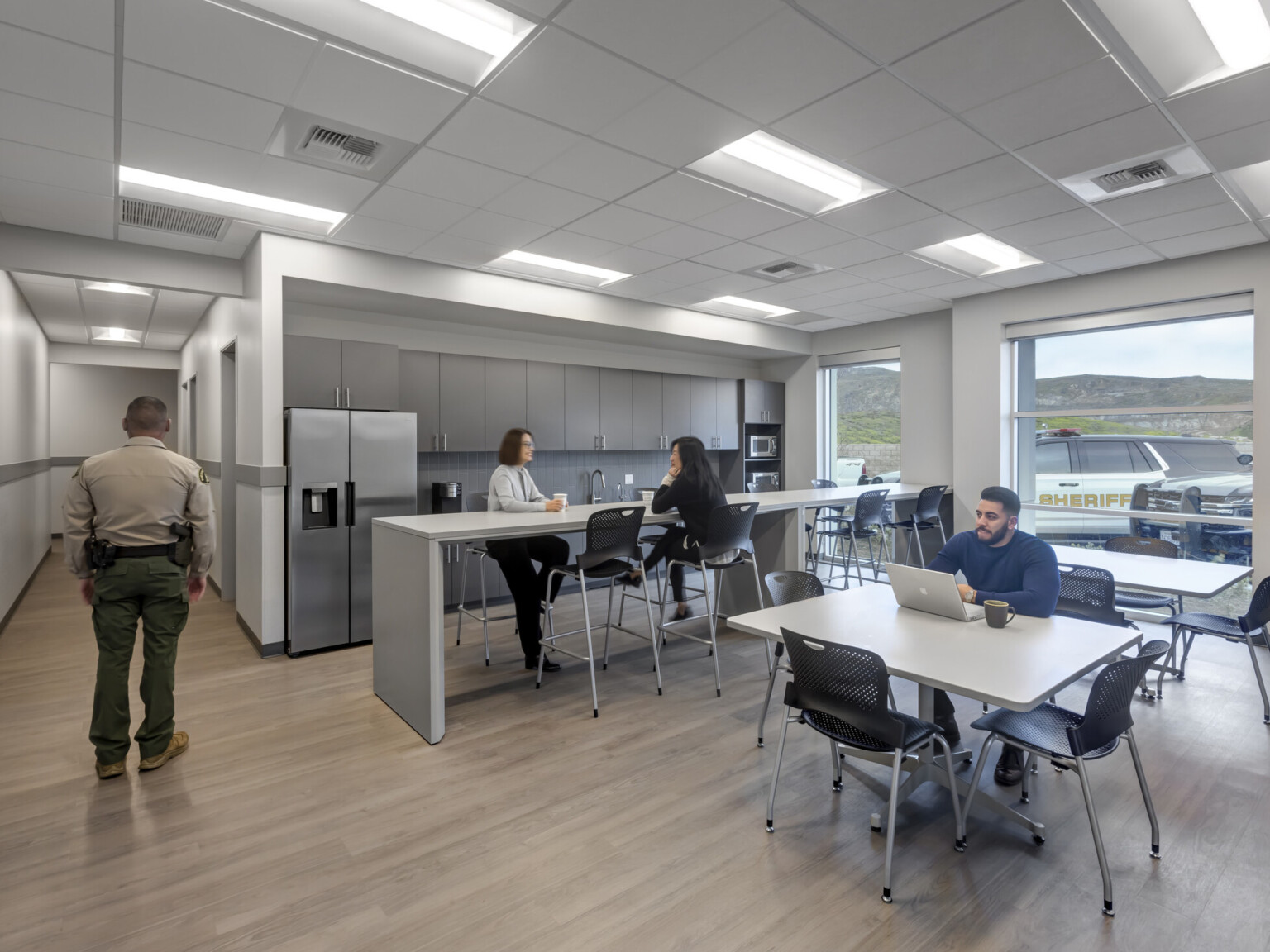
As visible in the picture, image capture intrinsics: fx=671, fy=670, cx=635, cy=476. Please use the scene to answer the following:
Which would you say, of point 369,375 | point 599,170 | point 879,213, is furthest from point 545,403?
point 879,213

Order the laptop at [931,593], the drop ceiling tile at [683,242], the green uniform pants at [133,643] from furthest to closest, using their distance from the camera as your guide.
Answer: the drop ceiling tile at [683,242] < the green uniform pants at [133,643] < the laptop at [931,593]

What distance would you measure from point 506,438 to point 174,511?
Answer: 1859 mm

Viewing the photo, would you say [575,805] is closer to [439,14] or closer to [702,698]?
[702,698]

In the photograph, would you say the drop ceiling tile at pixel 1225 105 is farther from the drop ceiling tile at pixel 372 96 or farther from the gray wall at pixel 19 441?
the gray wall at pixel 19 441

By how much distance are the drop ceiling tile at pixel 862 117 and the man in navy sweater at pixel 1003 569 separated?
5.43 ft

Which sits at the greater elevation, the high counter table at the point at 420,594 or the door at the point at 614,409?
the door at the point at 614,409

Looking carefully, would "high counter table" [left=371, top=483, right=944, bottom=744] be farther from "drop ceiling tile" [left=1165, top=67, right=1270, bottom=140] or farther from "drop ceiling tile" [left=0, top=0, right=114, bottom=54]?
"drop ceiling tile" [left=1165, top=67, right=1270, bottom=140]

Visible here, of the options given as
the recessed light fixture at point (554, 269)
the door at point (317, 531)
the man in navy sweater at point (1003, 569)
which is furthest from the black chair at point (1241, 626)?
the door at point (317, 531)

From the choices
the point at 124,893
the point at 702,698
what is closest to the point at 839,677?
the point at 702,698

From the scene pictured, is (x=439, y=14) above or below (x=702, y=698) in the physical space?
above

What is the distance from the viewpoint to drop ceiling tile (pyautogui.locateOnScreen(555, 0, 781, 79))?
2.19 metres

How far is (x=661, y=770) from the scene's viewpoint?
292cm

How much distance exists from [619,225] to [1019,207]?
2436mm

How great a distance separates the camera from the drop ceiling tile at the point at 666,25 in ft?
7.19
